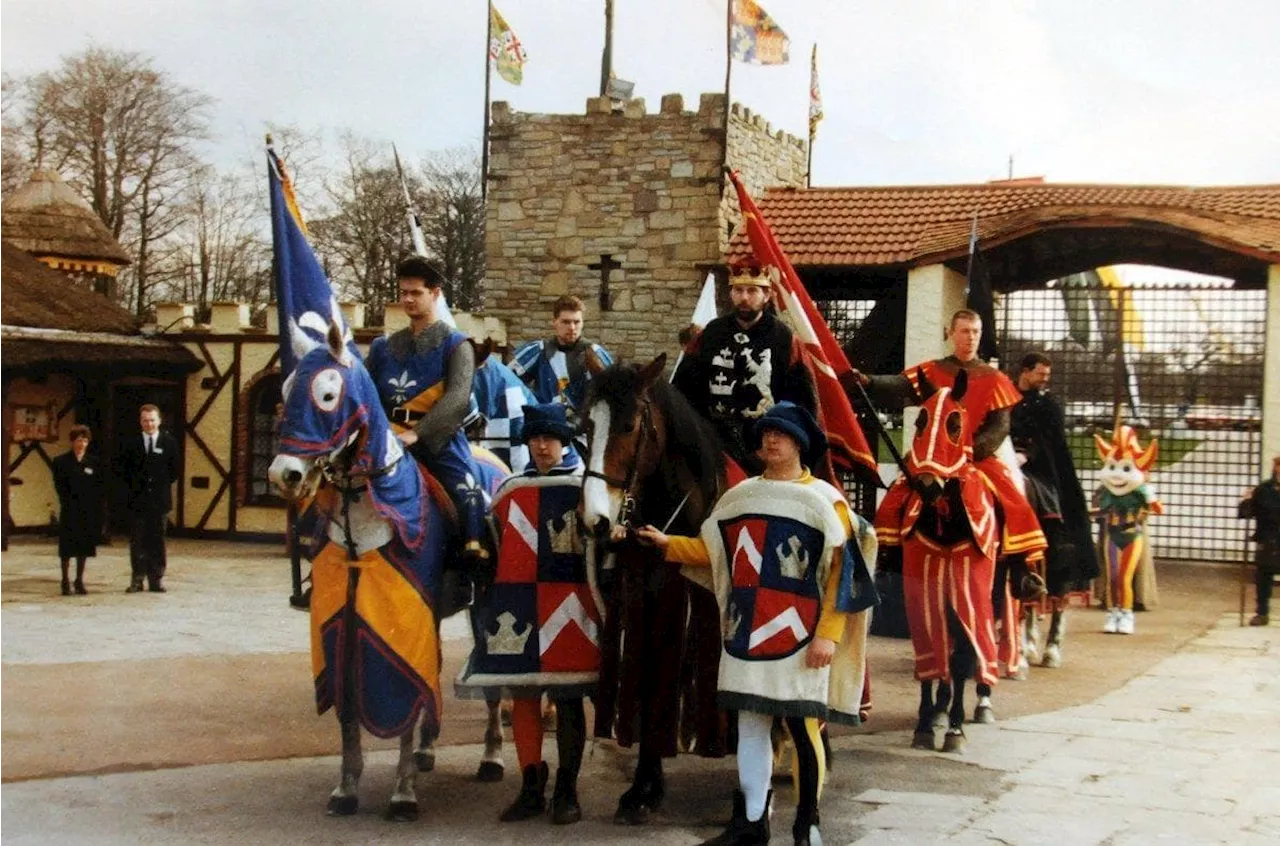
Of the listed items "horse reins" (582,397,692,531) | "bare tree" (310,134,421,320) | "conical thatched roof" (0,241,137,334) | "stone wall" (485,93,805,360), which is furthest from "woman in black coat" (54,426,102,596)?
"horse reins" (582,397,692,531)

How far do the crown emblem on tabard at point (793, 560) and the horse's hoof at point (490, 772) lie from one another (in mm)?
1979

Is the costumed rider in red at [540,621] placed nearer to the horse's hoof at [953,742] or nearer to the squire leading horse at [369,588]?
the squire leading horse at [369,588]

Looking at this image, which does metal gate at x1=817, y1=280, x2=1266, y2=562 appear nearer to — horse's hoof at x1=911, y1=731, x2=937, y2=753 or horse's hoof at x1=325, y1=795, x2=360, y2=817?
horse's hoof at x1=911, y1=731, x2=937, y2=753

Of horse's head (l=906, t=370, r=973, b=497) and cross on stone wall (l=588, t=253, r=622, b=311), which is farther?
cross on stone wall (l=588, t=253, r=622, b=311)

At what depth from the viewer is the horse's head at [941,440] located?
7426 mm

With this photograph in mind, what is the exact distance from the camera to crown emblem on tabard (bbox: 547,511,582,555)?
20.0ft

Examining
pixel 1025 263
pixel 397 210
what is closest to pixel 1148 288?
pixel 1025 263

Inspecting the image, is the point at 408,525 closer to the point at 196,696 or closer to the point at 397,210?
the point at 196,696

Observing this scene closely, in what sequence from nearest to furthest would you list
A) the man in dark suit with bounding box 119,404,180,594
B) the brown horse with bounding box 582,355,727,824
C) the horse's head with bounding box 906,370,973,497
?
the brown horse with bounding box 582,355,727,824 < the horse's head with bounding box 906,370,973,497 < the man in dark suit with bounding box 119,404,180,594

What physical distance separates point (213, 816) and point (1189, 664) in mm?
7382

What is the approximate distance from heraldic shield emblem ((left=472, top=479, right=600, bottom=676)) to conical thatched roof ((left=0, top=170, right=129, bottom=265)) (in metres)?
17.1

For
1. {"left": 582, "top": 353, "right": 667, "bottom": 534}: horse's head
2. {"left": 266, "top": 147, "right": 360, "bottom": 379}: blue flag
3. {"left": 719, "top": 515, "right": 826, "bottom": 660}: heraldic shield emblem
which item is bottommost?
{"left": 719, "top": 515, "right": 826, "bottom": 660}: heraldic shield emblem

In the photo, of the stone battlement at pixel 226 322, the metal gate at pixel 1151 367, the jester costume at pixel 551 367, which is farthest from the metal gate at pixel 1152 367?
the jester costume at pixel 551 367

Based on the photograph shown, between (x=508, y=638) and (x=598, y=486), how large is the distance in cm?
96
